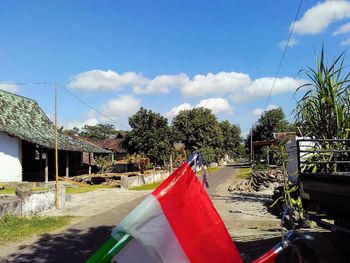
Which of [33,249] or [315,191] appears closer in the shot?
[315,191]

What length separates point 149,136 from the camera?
4009cm

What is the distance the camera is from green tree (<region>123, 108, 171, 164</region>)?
131 feet

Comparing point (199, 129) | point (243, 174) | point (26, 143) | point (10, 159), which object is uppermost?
point (199, 129)

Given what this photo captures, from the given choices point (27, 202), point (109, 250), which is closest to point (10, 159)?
point (27, 202)

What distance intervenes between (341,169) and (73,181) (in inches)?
960

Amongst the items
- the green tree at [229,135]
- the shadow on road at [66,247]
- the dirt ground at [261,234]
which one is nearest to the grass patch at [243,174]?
the dirt ground at [261,234]

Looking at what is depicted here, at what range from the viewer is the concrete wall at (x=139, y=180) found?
27797mm

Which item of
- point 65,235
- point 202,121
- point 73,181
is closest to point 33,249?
point 65,235

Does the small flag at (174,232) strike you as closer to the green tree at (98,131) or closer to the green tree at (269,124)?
the green tree at (269,124)

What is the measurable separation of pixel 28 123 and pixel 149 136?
12934 mm

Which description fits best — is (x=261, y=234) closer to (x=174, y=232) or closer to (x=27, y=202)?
(x=27, y=202)

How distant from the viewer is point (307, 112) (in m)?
8.40

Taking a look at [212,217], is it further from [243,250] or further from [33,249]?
[33,249]

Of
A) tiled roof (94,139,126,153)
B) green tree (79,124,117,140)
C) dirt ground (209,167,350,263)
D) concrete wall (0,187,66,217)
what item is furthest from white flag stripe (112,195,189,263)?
green tree (79,124,117,140)
